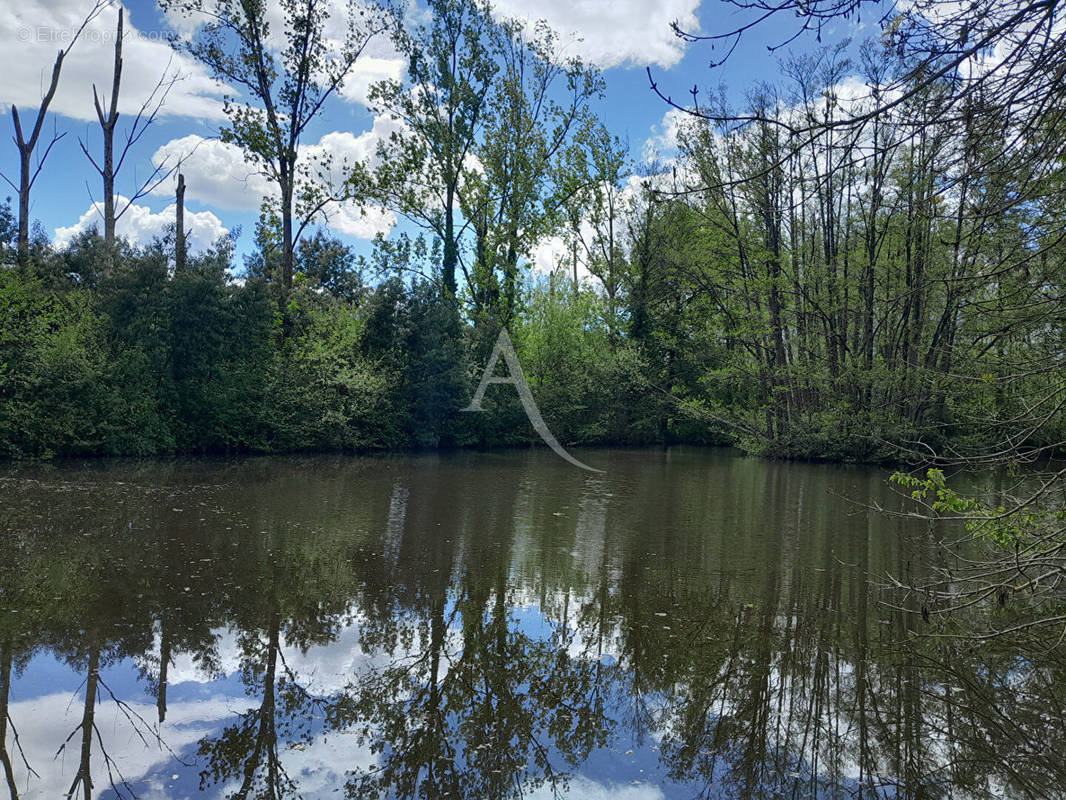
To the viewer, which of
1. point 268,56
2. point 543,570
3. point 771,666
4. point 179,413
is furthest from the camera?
point 268,56

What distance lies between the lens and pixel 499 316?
26.3 metres

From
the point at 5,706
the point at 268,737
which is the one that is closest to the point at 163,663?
the point at 5,706

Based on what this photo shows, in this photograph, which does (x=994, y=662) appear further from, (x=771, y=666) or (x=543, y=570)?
(x=543, y=570)

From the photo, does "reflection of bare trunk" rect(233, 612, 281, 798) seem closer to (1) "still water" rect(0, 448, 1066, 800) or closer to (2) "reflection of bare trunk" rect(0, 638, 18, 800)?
(1) "still water" rect(0, 448, 1066, 800)

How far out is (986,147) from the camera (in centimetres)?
384

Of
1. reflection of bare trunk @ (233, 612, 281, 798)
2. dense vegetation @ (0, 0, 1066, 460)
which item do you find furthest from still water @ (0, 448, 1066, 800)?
dense vegetation @ (0, 0, 1066, 460)

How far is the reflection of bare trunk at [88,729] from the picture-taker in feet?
11.1

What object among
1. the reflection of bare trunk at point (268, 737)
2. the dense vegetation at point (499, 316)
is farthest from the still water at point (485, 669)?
the dense vegetation at point (499, 316)

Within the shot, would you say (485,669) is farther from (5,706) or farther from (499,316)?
(499,316)

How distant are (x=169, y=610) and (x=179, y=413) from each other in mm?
14304

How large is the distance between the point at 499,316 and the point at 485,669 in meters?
21.8

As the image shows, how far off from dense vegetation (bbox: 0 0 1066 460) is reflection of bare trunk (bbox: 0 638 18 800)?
12.3m

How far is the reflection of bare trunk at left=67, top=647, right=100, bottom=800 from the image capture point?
3.39 metres

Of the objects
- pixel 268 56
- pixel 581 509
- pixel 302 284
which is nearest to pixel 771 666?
pixel 581 509
